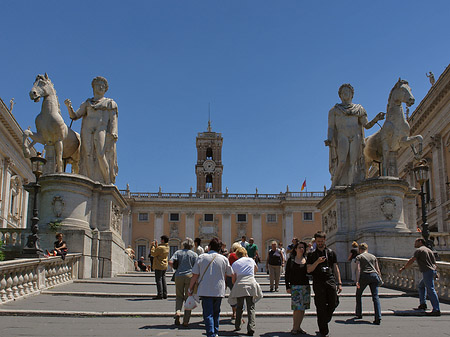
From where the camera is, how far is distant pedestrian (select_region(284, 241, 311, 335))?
812cm

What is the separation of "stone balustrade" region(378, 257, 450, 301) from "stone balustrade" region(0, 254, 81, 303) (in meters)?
8.56

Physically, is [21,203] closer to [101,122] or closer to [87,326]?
[101,122]

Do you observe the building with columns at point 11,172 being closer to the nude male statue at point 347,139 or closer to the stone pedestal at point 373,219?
the nude male statue at point 347,139

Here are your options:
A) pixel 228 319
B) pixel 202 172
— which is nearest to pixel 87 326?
pixel 228 319

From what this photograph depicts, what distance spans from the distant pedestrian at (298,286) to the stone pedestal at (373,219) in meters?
8.45

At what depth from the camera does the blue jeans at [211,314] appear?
7574 mm

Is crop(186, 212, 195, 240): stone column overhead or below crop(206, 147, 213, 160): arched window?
below

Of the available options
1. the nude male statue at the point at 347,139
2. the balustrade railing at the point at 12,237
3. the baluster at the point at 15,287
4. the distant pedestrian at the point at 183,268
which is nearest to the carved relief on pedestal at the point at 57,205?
the balustrade railing at the point at 12,237

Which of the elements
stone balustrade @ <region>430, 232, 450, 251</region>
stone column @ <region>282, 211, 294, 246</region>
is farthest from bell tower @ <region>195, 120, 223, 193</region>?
stone balustrade @ <region>430, 232, 450, 251</region>

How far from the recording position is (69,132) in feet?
60.9

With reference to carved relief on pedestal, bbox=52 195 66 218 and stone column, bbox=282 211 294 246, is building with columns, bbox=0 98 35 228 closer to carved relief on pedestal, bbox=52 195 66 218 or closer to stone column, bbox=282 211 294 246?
carved relief on pedestal, bbox=52 195 66 218

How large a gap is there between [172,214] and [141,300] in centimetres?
5295

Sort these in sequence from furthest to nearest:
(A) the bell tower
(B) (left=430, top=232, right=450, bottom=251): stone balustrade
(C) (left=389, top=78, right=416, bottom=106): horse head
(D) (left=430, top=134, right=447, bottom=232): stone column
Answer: (A) the bell tower, (D) (left=430, top=134, right=447, bottom=232): stone column, (B) (left=430, top=232, right=450, bottom=251): stone balustrade, (C) (left=389, top=78, right=416, bottom=106): horse head

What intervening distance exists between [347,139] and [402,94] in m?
2.37
